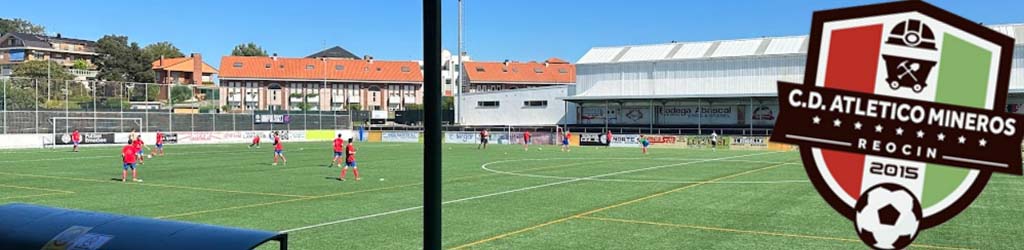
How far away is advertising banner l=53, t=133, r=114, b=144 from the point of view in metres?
53.9

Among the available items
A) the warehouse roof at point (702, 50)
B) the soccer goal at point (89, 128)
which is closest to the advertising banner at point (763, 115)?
the warehouse roof at point (702, 50)

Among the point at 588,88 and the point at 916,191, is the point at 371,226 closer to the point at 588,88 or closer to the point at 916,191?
the point at 916,191

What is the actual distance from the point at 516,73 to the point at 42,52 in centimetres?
7666

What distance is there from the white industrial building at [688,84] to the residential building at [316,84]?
5140cm

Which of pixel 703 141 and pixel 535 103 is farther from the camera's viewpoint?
pixel 535 103

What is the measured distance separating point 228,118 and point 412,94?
186ft

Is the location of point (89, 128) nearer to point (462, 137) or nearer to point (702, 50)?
point (462, 137)

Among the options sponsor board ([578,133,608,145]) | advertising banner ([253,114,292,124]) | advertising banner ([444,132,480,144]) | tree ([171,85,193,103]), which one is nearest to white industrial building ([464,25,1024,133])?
sponsor board ([578,133,608,145])

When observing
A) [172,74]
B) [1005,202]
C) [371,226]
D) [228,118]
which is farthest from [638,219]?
[172,74]

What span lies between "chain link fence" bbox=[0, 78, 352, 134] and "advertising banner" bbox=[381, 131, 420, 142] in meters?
8.99

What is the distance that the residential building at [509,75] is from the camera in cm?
12381

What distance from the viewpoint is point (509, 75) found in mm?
126438

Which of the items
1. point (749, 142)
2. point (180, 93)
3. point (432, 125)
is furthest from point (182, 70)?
point (432, 125)

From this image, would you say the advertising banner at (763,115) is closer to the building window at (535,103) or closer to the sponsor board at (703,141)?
the sponsor board at (703,141)
